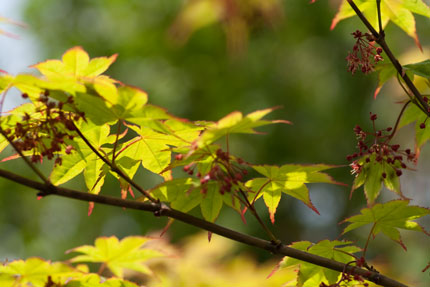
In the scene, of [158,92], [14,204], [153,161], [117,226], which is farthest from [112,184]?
[153,161]

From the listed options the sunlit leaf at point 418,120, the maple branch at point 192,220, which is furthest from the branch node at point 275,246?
the sunlit leaf at point 418,120

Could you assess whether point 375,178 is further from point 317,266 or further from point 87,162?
point 87,162

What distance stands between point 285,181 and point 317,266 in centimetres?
21

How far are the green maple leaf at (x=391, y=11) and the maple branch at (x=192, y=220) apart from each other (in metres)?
0.58

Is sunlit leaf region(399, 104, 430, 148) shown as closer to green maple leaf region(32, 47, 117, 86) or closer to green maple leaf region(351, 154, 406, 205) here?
green maple leaf region(351, 154, 406, 205)

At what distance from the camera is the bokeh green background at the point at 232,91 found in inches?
304

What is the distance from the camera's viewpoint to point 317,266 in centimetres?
110

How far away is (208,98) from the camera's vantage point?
27.0 ft

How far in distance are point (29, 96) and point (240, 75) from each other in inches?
294

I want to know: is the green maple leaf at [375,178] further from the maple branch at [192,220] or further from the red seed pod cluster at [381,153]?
the maple branch at [192,220]

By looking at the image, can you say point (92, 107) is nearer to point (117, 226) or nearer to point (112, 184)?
point (112, 184)

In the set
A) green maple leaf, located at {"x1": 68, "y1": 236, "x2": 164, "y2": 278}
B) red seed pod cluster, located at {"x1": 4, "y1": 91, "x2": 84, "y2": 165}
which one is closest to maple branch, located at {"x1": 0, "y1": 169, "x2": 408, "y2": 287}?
red seed pod cluster, located at {"x1": 4, "y1": 91, "x2": 84, "y2": 165}

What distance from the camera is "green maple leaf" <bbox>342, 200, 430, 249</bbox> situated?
3.44 feet

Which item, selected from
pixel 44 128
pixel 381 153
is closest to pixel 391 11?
pixel 381 153
